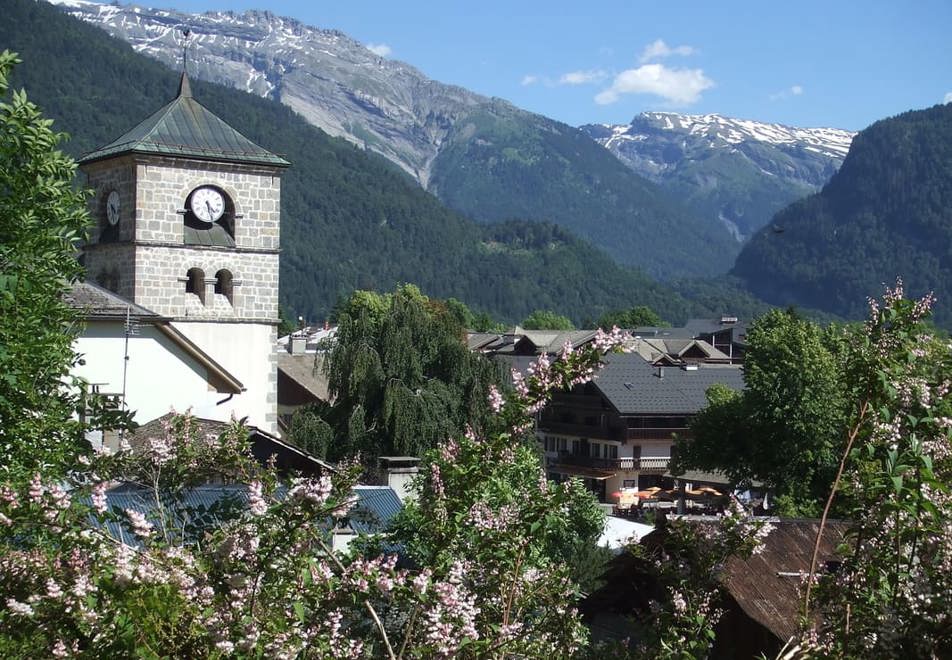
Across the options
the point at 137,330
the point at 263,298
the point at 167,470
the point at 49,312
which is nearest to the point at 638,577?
the point at 49,312

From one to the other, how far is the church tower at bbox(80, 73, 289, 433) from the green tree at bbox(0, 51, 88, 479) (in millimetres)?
20023

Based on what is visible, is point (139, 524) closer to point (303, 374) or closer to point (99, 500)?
point (99, 500)

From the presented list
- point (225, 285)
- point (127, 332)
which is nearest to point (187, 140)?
point (225, 285)

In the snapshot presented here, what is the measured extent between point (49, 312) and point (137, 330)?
16391 mm

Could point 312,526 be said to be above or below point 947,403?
below

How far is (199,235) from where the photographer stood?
102ft

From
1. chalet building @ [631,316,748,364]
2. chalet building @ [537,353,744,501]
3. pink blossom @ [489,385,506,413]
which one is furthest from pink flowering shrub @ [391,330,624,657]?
chalet building @ [631,316,748,364]

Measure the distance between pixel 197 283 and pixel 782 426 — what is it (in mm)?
20674

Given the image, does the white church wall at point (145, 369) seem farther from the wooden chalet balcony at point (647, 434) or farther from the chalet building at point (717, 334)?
the chalet building at point (717, 334)

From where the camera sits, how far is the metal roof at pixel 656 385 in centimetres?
6450

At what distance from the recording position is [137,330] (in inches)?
1004

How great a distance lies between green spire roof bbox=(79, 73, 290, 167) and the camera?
30.4m

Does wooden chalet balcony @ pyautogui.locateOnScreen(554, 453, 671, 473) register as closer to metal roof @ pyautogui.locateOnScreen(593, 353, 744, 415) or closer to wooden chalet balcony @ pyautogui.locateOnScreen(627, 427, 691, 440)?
wooden chalet balcony @ pyautogui.locateOnScreen(627, 427, 691, 440)

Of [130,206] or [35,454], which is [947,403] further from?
[130,206]
